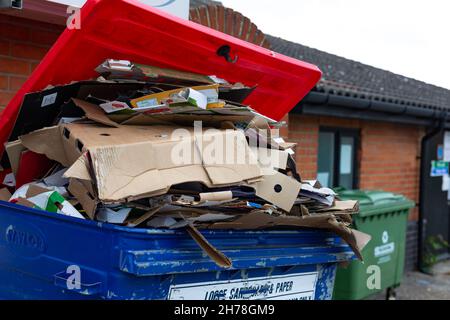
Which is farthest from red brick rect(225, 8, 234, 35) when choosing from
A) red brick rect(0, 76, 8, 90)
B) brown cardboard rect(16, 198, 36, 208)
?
brown cardboard rect(16, 198, 36, 208)

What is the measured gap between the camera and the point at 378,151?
819 cm

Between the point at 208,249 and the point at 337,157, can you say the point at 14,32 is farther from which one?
the point at 337,157

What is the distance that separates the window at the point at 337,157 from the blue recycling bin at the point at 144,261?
4.51 metres

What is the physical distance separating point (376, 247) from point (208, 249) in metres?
3.91

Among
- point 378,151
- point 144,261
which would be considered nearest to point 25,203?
point 144,261

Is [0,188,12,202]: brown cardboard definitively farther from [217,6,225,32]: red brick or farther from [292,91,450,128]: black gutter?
[292,91,450,128]: black gutter

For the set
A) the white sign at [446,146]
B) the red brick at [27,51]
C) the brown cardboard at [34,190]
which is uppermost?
the red brick at [27,51]

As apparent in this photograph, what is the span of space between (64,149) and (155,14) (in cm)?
71

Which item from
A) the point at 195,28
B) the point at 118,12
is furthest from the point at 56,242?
the point at 195,28

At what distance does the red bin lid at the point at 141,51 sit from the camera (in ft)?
7.91

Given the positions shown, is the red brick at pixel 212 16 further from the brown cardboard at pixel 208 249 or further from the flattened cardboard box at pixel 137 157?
the brown cardboard at pixel 208 249

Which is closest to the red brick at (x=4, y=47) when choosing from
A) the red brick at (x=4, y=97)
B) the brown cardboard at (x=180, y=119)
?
the red brick at (x=4, y=97)
